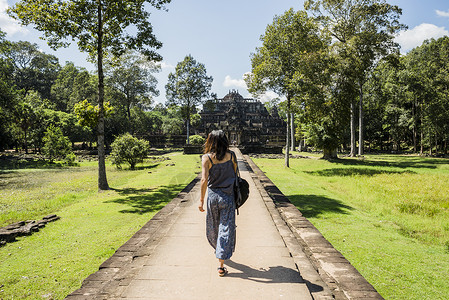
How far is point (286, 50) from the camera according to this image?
55.8ft

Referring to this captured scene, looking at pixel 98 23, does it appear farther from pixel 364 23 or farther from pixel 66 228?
pixel 364 23

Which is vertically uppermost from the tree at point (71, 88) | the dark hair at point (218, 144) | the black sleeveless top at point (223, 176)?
the tree at point (71, 88)

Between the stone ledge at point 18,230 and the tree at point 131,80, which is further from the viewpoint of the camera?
the tree at point 131,80

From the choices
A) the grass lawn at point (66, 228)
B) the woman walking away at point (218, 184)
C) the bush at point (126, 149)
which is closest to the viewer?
the woman walking away at point (218, 184)

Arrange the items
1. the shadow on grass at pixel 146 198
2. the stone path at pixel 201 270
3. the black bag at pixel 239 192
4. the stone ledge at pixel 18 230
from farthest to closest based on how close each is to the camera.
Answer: the shadow on grass at pixel 146 198 → the stone ledge at pixel 18 230 → the black bag at pixel 239 192 → the stone path at pixel 201 270

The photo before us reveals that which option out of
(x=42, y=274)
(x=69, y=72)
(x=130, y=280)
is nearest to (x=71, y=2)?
(x=42, y=274)

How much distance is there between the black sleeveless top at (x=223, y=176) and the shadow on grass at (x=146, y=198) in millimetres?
5046

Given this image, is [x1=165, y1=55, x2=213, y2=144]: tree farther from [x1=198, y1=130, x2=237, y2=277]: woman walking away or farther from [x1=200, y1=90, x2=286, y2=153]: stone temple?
[x1=198, y1=130, x2=237, y2=277]: woman walking away

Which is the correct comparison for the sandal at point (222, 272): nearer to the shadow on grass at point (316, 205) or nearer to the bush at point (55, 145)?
the shadow on grass at point (316, 205)

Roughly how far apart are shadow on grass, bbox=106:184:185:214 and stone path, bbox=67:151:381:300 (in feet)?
9.89

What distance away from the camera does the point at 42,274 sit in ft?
13.1

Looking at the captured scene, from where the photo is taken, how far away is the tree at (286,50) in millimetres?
16812

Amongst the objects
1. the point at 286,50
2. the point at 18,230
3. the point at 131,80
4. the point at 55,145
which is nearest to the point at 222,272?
the point at 18,230

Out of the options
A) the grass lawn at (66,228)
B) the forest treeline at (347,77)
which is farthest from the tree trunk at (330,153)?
the grass lawn at (66,228)
